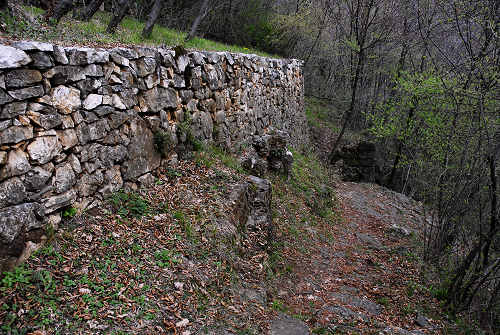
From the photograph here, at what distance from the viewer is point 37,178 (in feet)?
12.9

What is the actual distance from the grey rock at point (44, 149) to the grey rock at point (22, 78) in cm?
60

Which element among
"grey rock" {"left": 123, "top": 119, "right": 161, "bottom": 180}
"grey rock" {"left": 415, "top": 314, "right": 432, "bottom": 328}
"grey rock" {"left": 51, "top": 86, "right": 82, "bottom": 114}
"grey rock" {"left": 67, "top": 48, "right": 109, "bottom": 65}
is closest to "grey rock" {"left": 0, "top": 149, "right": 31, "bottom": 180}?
"grey rock" {"left": 51, "top": 86, "right": 82, "bottom": 114}

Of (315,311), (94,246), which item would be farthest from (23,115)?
(315,311)

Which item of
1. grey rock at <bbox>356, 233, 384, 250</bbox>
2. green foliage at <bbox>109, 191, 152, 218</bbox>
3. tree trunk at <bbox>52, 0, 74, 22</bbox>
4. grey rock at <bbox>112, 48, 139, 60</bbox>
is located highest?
tree trunk at <bbox>52, 0, 74, 22</bbox>

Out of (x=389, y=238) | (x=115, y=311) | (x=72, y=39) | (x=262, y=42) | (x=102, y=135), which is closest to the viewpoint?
(x=115, y=311)

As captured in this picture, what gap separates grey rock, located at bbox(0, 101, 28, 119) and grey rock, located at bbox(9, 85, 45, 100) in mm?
69

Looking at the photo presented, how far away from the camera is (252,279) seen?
5895 millimetres

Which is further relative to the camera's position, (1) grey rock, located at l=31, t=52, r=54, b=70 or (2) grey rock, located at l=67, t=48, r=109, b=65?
(2) grey rock, located at l=67, t=48, r=109, b=65

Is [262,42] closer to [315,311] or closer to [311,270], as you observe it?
[311,270]

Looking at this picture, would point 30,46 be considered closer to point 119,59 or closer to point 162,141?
point 119,59

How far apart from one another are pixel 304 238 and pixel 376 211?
5.82m

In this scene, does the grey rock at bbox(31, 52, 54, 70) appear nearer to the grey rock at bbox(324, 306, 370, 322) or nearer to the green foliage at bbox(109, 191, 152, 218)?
the green foliage at bbox(109, 191, 152, 218)

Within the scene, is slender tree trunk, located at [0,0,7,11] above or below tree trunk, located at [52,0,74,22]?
below

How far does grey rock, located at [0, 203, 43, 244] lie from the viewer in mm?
3508
